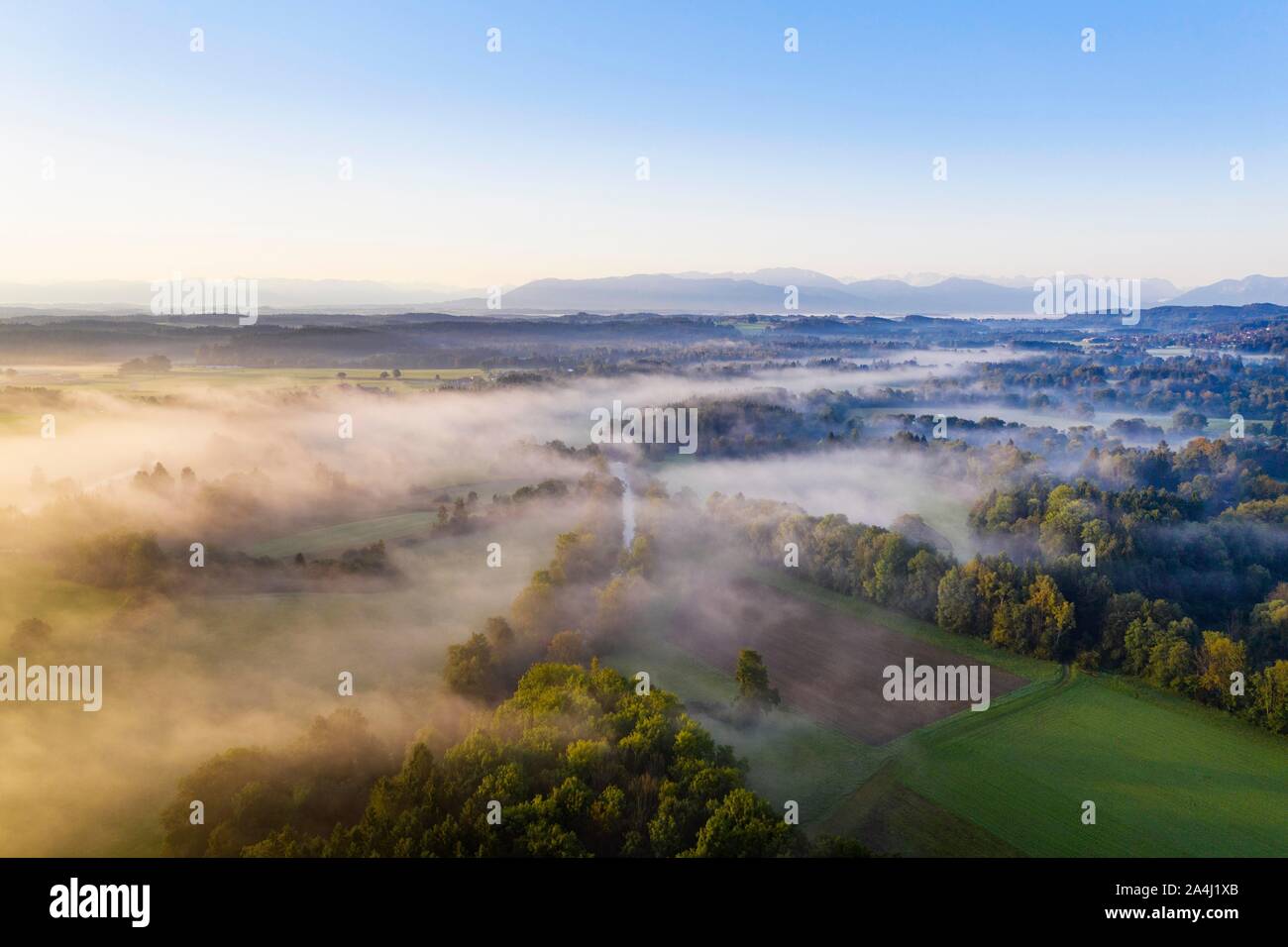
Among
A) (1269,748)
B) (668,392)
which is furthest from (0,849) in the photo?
(668,392)

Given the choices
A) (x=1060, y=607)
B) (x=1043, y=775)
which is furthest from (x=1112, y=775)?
(x=1060, y=607)

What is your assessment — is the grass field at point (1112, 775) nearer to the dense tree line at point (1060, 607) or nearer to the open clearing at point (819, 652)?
the dense tree line at point (1060, 607)

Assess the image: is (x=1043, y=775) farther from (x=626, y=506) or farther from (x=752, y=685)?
(x=626, y=506)

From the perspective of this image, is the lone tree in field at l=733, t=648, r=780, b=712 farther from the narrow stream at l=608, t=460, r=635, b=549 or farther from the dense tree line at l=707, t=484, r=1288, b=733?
the narrow stream at l=608, t=460, r=635, b=549

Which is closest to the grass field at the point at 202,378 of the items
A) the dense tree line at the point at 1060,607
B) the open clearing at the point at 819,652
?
the open clearing at the point at 819,652

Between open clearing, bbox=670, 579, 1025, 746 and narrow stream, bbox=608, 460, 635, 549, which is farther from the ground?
narrow stream, bbox=608, 460, 635, 549

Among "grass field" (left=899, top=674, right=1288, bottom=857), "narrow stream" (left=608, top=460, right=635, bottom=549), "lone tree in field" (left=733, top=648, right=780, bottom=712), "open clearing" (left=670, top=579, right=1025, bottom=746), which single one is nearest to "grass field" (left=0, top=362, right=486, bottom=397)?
"narrow stream" (left=608, top=460, right=635, bottom=549)
